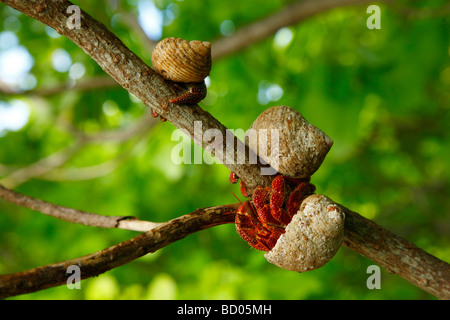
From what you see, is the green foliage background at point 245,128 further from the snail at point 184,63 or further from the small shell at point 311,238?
the snail at point 184,63

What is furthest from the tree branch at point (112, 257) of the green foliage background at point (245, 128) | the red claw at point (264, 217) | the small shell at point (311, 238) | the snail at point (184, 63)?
the green foliage background at point (245, 128)

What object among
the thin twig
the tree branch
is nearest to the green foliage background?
the thin twig

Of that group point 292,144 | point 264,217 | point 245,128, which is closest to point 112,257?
point 264,217

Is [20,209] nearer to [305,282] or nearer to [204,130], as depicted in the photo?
[305,282]

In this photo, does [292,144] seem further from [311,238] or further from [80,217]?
[80,217]

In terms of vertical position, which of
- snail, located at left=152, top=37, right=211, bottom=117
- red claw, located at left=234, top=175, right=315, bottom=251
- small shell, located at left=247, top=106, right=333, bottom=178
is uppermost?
snail, located at left=152, top=37, right=211, bottom=117

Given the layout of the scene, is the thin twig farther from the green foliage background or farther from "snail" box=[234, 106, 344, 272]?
the green foliage background
